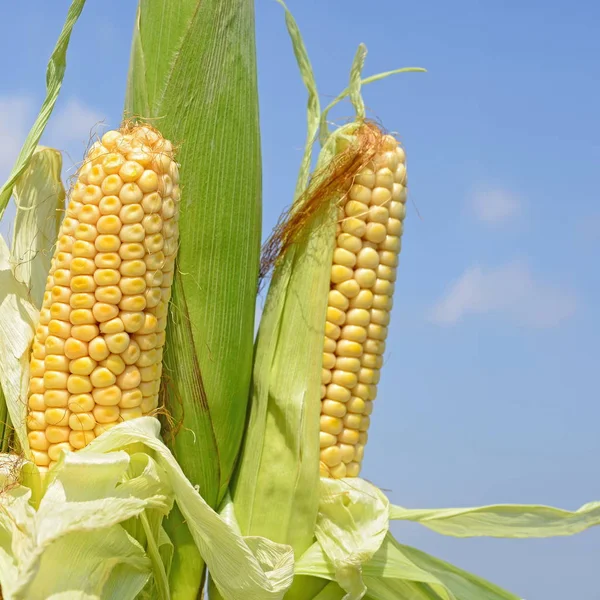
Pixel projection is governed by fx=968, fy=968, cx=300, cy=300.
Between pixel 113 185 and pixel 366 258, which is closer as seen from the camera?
pixel 113 185

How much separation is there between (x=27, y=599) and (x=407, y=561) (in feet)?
3.95

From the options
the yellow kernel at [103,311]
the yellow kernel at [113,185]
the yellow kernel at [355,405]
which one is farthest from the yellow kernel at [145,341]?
the yellow kernel at [355,405]

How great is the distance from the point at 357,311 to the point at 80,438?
3.09 ft

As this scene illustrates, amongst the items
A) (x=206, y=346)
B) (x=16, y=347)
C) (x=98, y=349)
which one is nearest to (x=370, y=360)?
(x=206, y=346)

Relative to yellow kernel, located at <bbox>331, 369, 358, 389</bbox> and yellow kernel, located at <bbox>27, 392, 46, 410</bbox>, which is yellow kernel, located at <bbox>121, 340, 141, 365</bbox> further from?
yellow kernel, located at <bbox>331, 369, 358, 389</bbox>

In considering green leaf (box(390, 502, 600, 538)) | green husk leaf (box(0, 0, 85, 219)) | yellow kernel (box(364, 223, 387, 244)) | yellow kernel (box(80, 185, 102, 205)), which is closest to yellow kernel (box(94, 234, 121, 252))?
yellow kernel (box(80, 185, 102, 205))

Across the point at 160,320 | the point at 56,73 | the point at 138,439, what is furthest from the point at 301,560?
the point at 56,73

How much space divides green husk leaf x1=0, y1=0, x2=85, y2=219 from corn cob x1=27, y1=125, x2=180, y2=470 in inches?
16.4

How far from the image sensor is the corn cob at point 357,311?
3.06 metres

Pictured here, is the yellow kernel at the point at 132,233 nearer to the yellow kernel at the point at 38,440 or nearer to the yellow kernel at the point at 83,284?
the yellow kernel at the point at 83,284

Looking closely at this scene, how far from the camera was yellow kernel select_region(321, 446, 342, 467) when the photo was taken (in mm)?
3047

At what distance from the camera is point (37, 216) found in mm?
3311

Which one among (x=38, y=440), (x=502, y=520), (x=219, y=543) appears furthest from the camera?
(x=502, y=520)

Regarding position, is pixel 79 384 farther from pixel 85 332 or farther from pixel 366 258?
pixel 366 258
